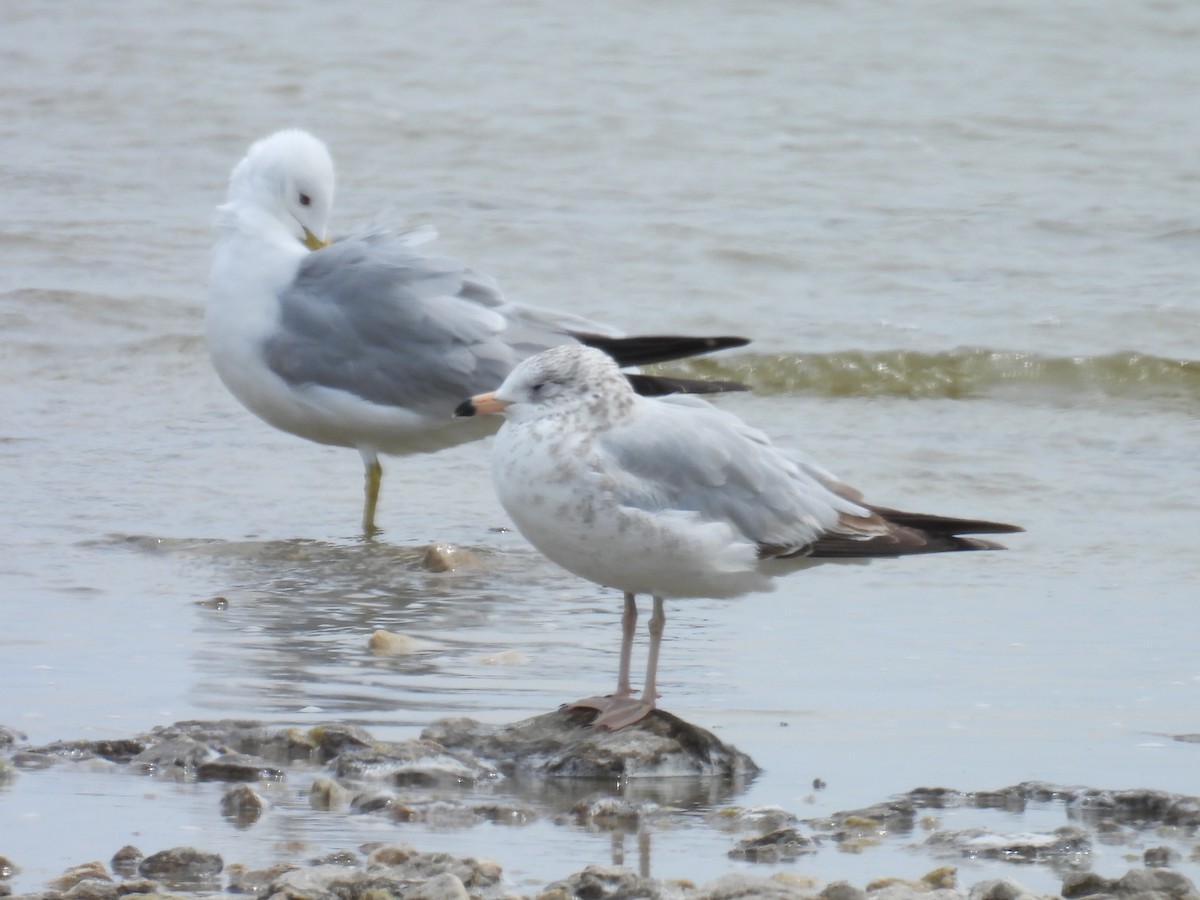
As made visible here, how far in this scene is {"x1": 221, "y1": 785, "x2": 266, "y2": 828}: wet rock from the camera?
379cm

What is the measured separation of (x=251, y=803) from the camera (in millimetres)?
3826

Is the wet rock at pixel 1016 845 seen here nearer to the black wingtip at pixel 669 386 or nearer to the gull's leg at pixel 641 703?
the gull's leg at pixel 641 703

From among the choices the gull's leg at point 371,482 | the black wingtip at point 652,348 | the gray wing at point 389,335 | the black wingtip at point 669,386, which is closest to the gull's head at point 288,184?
the gray wing at point 389,335

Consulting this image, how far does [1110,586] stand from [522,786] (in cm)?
252

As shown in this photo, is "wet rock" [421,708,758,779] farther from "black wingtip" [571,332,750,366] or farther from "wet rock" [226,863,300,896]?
"black wingtip" [571,332,750,366]

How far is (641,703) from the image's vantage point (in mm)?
4367

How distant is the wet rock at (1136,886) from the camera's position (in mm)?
3326

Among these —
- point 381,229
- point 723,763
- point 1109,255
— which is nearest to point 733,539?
point 723,763

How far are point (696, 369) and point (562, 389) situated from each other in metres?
5.79

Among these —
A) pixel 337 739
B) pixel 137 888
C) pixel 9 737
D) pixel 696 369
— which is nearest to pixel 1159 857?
pixel 337 739

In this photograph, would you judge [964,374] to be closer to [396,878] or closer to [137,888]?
[396,878]

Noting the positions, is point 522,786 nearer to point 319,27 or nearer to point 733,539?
point 733,539

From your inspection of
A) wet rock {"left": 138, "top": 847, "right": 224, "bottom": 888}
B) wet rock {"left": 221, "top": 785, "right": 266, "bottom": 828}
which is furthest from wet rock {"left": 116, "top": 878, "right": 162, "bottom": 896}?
wet rock {"left": 221, "top": 785, "right": 266, "bottom": 828}

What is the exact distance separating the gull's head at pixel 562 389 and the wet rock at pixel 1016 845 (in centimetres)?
117
